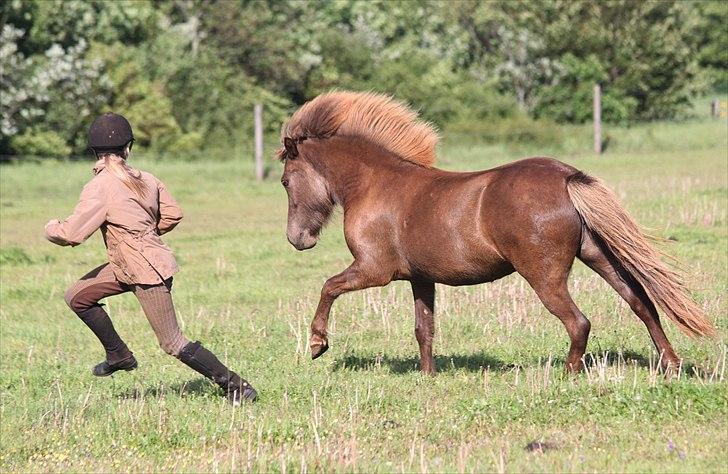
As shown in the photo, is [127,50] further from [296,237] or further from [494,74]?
[296,237]

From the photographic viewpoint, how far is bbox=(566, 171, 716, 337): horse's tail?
25.6 feet

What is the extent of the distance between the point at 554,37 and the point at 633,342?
33238 mm

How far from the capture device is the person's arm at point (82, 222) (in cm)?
768

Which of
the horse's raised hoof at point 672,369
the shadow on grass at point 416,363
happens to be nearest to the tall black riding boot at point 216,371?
the shadow on grass at point 416,363

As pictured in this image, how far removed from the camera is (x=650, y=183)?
2400cm

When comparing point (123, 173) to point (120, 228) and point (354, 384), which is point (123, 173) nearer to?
point (120, 228)

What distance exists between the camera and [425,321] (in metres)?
9.01

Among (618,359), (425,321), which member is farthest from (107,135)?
(618,359)

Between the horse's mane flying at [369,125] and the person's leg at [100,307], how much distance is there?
194 cm

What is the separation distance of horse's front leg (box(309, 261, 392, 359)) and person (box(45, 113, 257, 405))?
27.7 inches

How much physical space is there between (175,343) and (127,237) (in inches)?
31.7

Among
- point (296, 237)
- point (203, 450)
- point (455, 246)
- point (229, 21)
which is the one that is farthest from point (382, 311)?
point (229, 21)

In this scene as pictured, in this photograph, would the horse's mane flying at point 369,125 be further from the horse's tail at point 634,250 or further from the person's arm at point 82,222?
the person's arm at point 82,222

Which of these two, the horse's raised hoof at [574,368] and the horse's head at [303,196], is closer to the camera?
the horse's raised hoof at [574,368]
